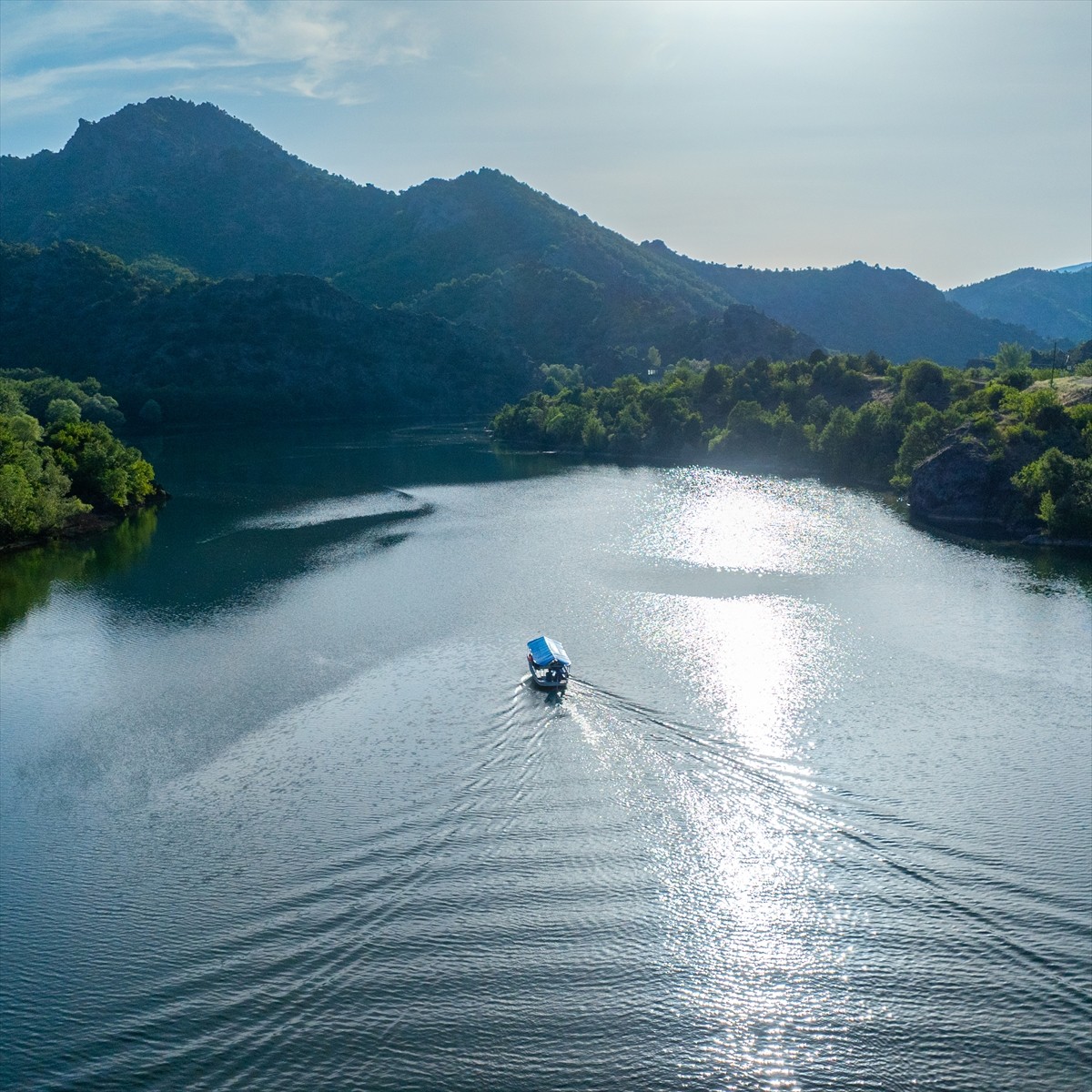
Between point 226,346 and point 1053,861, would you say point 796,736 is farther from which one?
point 226,346

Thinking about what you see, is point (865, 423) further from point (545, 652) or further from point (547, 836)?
point (547, 836)

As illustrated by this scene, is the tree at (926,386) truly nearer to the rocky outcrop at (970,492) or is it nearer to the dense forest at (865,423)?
the dense forest at (865,423)

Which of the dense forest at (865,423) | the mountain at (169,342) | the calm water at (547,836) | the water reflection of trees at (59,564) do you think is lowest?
the calm water at (547,836)

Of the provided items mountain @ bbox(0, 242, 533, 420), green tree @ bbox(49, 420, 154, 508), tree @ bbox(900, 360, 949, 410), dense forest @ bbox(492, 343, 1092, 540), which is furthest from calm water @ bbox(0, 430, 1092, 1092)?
mountain @ bbox(0, 242, 533, 420)

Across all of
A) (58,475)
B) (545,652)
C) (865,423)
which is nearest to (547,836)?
(545,652)

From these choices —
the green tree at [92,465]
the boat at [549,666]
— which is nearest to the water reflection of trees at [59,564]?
the green tree at [92,465]

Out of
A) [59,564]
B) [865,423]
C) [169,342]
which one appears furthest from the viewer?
[169,342]
